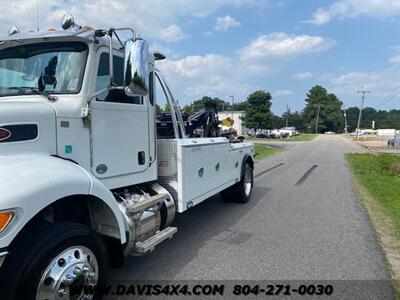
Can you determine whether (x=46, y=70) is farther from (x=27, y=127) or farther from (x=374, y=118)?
(x=374, y=118)

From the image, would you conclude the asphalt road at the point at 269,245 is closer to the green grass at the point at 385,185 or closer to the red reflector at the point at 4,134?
the green grass at the point at 385,185

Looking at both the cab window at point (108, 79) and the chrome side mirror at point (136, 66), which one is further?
the cab window at point (108, 79)

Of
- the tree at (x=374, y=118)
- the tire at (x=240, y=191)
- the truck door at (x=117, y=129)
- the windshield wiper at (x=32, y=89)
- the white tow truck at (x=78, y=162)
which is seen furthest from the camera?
the tree at (x=374, y=118)

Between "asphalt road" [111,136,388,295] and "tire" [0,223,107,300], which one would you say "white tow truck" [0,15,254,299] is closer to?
"tire" [0,223,107,300]

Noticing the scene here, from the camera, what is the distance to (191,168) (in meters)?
5.39

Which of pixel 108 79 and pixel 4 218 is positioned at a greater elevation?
pixel 108 79

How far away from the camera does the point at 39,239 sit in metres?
2.89

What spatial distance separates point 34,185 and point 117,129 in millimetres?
1429

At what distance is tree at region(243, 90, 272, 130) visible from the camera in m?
68.3

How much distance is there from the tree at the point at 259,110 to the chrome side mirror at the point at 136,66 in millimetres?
66090

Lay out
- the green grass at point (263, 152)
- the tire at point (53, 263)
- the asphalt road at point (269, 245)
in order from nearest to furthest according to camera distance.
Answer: the tire at point (53, 263)
the asphalt road at point (269, 245)
the green grass at point (263, 152)

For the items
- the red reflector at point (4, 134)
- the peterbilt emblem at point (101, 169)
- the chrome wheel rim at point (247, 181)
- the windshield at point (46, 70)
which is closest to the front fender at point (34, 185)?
the red reflector at point (4, 134)

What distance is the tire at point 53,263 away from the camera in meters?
2.73

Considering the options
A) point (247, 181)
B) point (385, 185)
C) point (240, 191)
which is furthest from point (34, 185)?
point (385, 185)
